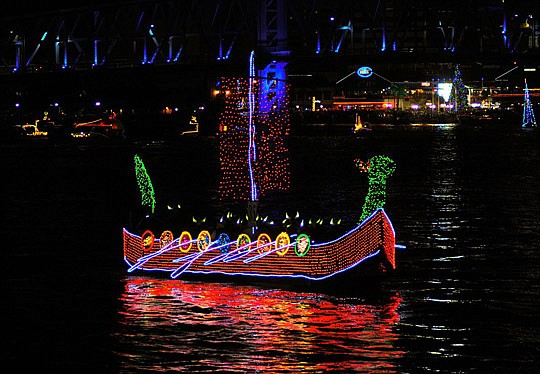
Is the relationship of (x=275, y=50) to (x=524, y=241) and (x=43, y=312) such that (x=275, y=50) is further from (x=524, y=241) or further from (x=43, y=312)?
(x=43, y=312)

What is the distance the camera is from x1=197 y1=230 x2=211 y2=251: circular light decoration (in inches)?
1259

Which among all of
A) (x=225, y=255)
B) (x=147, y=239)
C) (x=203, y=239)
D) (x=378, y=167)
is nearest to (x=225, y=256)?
(x=225, y=255)

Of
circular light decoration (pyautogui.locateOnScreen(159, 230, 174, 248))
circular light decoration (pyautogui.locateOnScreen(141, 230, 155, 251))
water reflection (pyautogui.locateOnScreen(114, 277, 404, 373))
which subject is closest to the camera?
water reflection (pyautogui.locateOnScreen(114, 277, 404, 373))

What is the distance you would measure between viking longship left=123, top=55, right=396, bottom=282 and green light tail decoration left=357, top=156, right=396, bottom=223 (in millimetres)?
26

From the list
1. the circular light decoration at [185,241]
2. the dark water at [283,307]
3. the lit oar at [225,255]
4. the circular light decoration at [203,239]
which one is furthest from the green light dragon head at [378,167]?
the circular light decoration at [185,241]

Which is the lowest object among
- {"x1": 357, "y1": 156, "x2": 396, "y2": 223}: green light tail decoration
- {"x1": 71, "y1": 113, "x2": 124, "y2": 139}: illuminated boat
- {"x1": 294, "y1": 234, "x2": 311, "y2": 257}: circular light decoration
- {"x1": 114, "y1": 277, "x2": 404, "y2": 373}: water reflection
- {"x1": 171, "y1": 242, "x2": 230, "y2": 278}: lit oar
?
{"x1": 114, "y1": 277, "x2": 404, "y2": 373}: water reflection

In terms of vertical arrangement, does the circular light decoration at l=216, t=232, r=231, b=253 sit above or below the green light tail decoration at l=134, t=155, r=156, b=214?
below

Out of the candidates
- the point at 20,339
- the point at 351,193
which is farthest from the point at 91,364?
the point at 351,193

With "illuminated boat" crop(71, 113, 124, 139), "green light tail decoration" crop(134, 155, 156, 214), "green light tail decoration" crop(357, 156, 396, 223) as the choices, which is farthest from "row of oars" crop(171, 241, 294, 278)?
"illuminated boat" crop(71, 113, 124, 139)

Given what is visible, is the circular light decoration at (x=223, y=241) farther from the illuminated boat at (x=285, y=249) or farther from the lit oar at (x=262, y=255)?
the lit oar at (x=262, y=255)

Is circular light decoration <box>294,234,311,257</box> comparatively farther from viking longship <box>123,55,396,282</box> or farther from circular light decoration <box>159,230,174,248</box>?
circular light decoration <box>159,230,174,248</box>

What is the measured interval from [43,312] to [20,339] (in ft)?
10.7

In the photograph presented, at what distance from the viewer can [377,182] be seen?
31594 millimetres

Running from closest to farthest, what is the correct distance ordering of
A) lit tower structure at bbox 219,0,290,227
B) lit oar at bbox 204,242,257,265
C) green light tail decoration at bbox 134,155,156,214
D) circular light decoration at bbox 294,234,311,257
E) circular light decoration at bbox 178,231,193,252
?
circular light decoration at bbox 294,234,311,257 < lit oar at bbox 204,242,257,265 < circular light decoration at bbox 178,231,193,252 < lit tower structure at bbox 219,0,290,227 < green light tail decoration at bbox 134,155,156,214
